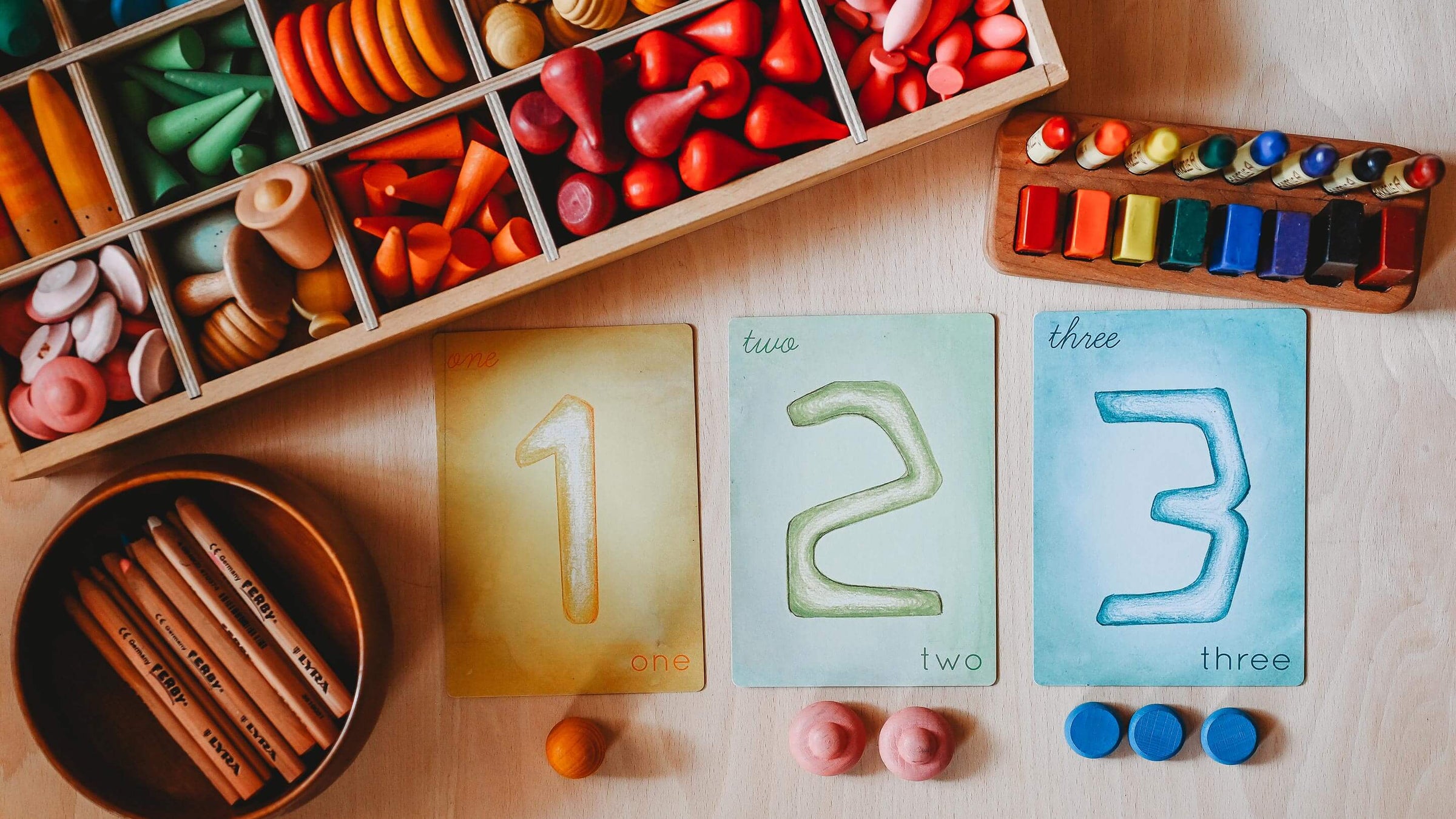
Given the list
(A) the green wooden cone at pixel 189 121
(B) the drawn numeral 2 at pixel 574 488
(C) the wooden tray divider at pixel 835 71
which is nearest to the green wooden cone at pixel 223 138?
(A) the green wooden cone at pixel 189 121

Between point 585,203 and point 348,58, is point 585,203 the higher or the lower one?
the lower one

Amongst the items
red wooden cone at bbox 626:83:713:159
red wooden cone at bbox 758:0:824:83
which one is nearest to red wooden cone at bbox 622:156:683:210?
red wooden cone at bbox 626:83:713:159

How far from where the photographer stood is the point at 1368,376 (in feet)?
2.58

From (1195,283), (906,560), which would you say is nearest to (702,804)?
(906,560)

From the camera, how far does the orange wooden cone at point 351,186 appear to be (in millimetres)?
684

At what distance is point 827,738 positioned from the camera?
2.47ft

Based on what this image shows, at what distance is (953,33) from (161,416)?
69 centimetres

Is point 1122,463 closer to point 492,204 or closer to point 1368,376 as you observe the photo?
point 1368,376

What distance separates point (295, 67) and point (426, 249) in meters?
0.17

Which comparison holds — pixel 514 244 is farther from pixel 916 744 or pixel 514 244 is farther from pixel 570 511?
pixel 916 744

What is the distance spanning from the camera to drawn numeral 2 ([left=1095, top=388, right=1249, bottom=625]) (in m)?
0.78

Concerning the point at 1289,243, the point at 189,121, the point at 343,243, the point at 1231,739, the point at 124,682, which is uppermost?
the point at 189,121

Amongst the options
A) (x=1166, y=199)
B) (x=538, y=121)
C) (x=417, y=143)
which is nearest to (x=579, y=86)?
(x=538, y=121)

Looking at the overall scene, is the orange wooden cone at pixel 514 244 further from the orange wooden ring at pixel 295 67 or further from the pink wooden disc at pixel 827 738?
the pink wooden disc at pixel 827 738
